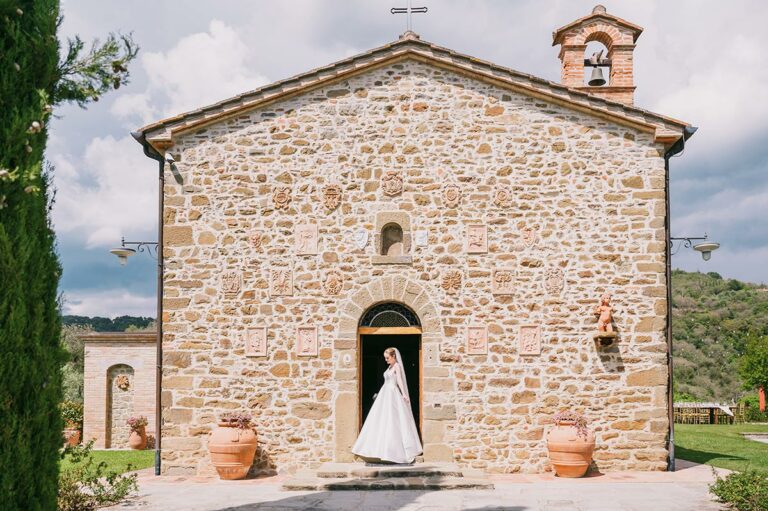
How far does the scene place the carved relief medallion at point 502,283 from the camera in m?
11.3

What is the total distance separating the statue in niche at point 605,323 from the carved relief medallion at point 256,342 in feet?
17.0

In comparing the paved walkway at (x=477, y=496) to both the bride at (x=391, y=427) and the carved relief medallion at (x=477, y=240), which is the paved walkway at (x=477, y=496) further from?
the carved relief medallion at (x=477, y=240)

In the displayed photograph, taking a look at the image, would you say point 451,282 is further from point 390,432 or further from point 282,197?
point 282,197

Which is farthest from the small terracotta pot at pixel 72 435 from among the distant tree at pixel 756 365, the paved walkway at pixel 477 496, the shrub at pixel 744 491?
the distant tree at pixel 756 365

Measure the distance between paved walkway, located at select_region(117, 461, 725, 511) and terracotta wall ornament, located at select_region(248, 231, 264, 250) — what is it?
362cm

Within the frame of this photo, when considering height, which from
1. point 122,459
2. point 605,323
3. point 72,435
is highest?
point 605,323

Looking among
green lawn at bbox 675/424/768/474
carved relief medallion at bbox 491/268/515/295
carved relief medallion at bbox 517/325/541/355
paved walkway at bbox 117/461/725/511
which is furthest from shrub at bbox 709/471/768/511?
carved relief medallion at bbox 491/268/515/295

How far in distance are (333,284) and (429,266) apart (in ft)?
5.12

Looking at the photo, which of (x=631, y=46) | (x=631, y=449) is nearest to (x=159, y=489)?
(x=631, y=449)

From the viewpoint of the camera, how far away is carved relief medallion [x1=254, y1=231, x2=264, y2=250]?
11.5m

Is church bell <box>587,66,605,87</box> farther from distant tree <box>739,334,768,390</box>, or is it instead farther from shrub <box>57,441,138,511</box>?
distant tree <box>739,334,768,390</box>

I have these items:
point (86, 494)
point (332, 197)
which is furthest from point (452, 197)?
point (86, 494)

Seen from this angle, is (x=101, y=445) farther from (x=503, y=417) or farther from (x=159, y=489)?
(x=503, y=417)

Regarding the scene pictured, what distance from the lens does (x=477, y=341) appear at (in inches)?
441
